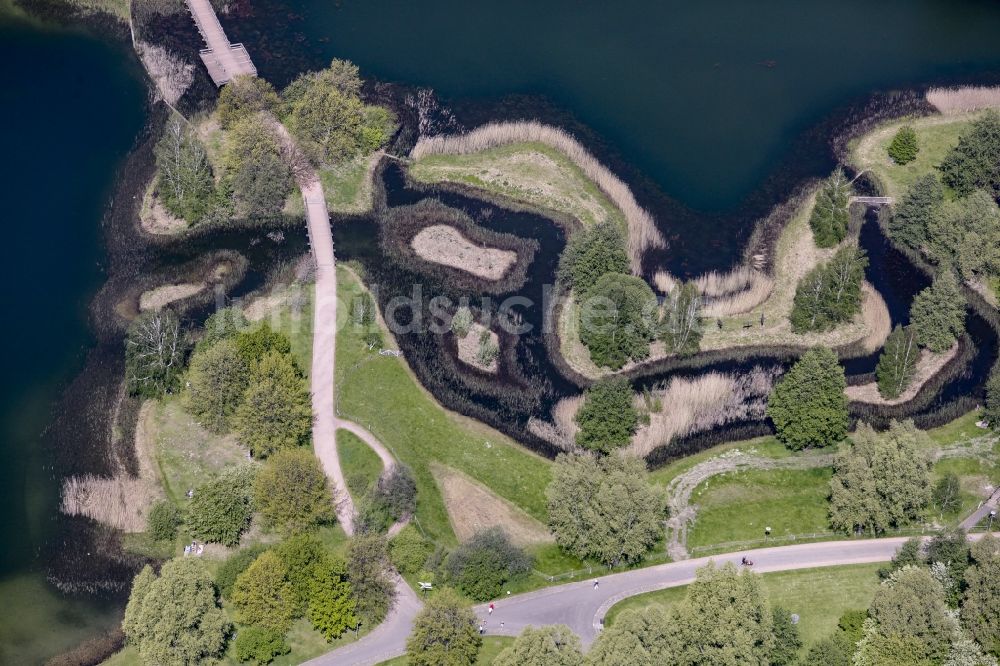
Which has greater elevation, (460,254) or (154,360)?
(460,254)

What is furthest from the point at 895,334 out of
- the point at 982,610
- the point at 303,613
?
the point at 303,613

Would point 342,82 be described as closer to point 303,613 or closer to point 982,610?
point 303,613

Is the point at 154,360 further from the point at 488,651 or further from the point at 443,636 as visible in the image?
the point at 488,651

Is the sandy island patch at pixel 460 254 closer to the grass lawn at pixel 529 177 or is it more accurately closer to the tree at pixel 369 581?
the grass lawn at pixel 529 177

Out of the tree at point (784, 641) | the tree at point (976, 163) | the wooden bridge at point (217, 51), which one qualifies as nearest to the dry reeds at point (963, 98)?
the tree at point (976, 163)

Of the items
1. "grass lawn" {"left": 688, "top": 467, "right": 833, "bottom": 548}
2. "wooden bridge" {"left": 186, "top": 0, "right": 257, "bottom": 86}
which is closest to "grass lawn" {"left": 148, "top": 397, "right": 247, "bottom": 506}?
"grass lawn" {"left": 688, "top": 467, "right": 833, "bottom": 548}

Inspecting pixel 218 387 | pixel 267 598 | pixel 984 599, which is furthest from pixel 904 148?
pixel 267 598
